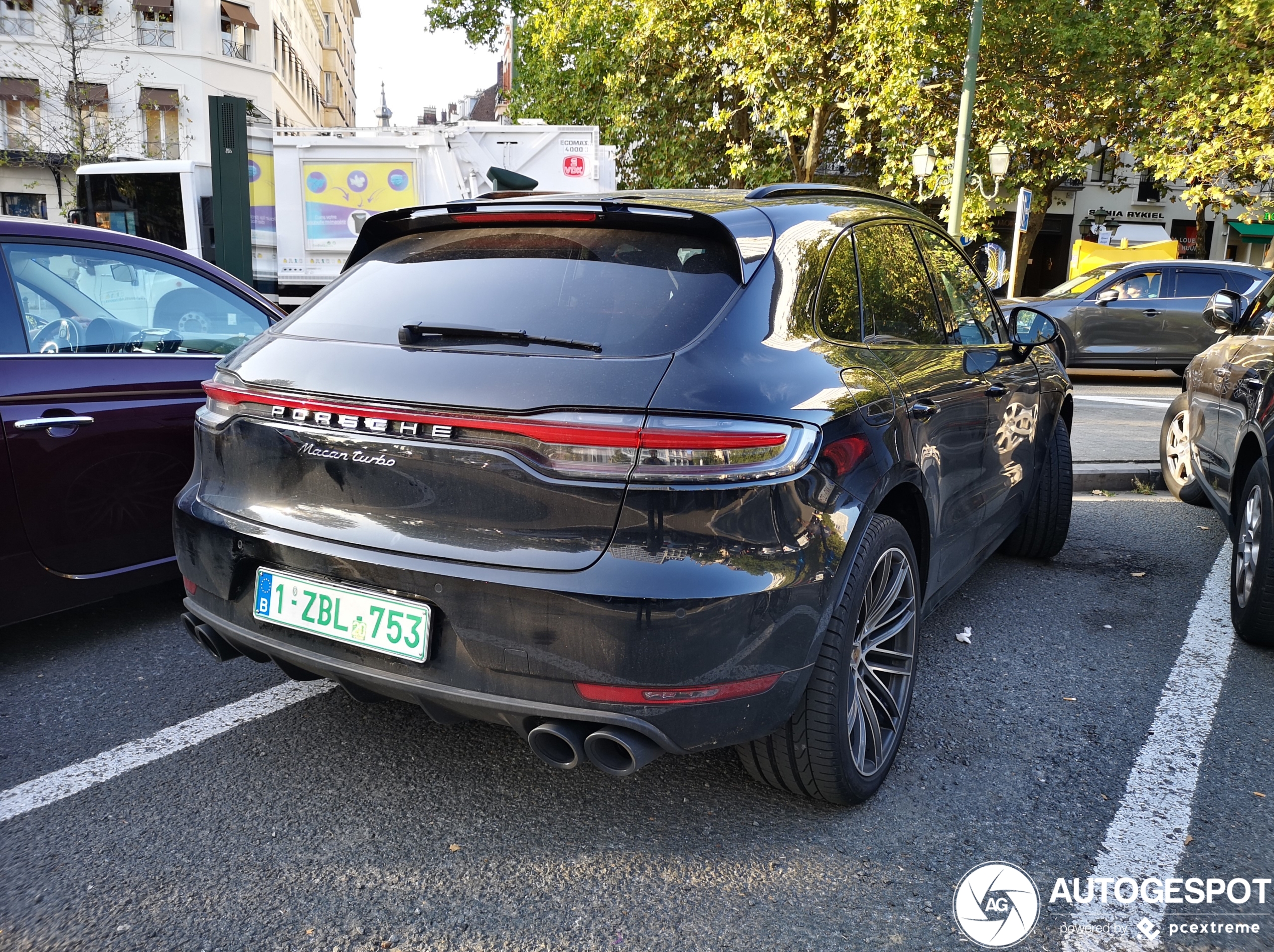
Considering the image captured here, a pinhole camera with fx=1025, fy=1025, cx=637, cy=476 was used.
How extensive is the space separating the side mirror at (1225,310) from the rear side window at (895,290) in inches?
113

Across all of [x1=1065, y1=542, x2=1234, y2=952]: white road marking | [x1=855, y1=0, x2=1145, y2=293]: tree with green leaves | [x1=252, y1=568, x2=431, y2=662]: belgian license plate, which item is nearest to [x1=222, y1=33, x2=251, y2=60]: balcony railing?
[x1=855, y1=0, x2=1145, y2=293]: tree with green leaves

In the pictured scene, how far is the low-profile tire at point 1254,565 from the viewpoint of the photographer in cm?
385

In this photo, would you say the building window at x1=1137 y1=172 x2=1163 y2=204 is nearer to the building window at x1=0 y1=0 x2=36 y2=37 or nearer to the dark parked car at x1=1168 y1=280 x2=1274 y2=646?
the dark parked car at x1=1168 y1=280 x2=1274 y2=646

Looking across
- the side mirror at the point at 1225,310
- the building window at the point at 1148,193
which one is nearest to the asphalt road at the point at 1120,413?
the side mirror at the point at 1225,310

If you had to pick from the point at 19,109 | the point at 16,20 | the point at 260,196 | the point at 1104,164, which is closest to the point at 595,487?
the point at 260,196

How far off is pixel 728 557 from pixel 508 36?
3380 centimetres

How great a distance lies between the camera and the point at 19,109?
3319 cm

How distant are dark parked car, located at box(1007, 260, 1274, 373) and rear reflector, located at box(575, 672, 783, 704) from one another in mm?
13462

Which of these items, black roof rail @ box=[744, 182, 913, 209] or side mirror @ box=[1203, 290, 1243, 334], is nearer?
black roof rail @ box=[744, 182, 913, 209]

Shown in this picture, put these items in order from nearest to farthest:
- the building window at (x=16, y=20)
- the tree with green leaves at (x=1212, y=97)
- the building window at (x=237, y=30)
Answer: the tree with green leaves at (x=1212, y=97) → the building window at (x=16, y=20) → the building window at (x=237, y=30)

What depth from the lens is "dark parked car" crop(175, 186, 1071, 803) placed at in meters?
2.18

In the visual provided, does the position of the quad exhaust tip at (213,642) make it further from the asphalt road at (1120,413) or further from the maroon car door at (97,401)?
the asphalt road at (1120,413)

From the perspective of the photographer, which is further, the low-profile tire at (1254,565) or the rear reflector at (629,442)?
the low-profile tire at (1254,565)

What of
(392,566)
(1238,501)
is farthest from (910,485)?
(1238,501)
